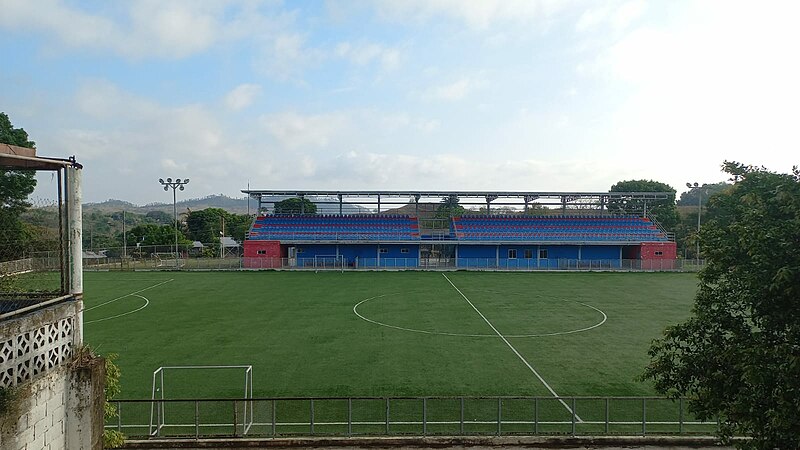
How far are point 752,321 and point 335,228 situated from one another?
4276cm

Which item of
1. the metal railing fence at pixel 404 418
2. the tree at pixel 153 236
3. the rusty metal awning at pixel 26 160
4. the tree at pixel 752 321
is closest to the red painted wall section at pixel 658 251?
the metal railing fence at pixel 404 418

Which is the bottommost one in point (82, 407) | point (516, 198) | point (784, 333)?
point (82, 407)

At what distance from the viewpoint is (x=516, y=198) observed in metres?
49.6

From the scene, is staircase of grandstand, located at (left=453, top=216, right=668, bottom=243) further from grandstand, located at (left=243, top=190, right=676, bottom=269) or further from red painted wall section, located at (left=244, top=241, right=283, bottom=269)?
red painted wall section, located at (left=244, top=241, right=283, bottom=269)

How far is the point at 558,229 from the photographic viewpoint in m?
49.0

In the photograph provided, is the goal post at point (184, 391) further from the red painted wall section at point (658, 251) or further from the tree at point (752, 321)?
the red painted wall section at point (658, 251)

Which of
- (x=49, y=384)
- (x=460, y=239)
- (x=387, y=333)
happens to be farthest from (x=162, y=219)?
(x=49, y=384)

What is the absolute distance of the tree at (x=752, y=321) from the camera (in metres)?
6.39

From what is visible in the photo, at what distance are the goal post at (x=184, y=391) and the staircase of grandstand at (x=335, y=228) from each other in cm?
3025

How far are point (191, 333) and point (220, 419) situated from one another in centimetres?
911

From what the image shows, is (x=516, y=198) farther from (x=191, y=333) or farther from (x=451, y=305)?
(x=191, y=333)

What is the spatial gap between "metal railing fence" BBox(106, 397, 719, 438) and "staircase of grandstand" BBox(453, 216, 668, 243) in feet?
112

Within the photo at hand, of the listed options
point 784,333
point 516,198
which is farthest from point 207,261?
point 784,333

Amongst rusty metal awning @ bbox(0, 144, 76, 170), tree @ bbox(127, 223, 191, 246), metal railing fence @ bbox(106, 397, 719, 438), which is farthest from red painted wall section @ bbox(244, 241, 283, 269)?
rusty metal awning @ bbox(0, 144, 76, 170)
